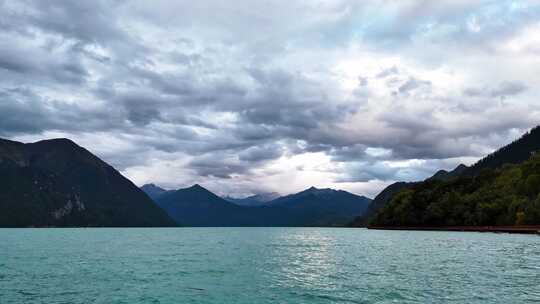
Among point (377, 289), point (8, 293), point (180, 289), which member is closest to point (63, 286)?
point (8, 293)

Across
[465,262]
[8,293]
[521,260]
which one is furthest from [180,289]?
[521,260]

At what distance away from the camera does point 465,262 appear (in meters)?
75.2

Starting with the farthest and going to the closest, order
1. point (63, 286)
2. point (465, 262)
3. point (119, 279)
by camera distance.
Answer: point (465, 262) < point (119, 279) < point (63, 286)

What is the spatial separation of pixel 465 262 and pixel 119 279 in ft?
168

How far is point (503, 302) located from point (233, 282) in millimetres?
28262

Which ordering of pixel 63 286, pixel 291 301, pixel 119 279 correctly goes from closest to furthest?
pixel 291 301
pixel 63 286
pixel 119 279

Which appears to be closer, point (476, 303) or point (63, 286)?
point (476, 303)

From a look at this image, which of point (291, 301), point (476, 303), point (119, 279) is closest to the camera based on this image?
point (476, 303)

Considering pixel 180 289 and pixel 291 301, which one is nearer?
pixel 291 301

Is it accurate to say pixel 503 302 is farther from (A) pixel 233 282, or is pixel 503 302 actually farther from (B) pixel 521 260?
(B) pixel 521 260

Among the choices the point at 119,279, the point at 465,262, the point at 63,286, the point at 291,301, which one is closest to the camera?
the point at 291,301

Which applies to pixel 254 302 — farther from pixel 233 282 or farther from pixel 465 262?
pixel 465 262

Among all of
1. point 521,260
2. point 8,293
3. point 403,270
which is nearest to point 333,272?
point 403,270

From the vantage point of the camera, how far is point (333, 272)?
2566 inches
